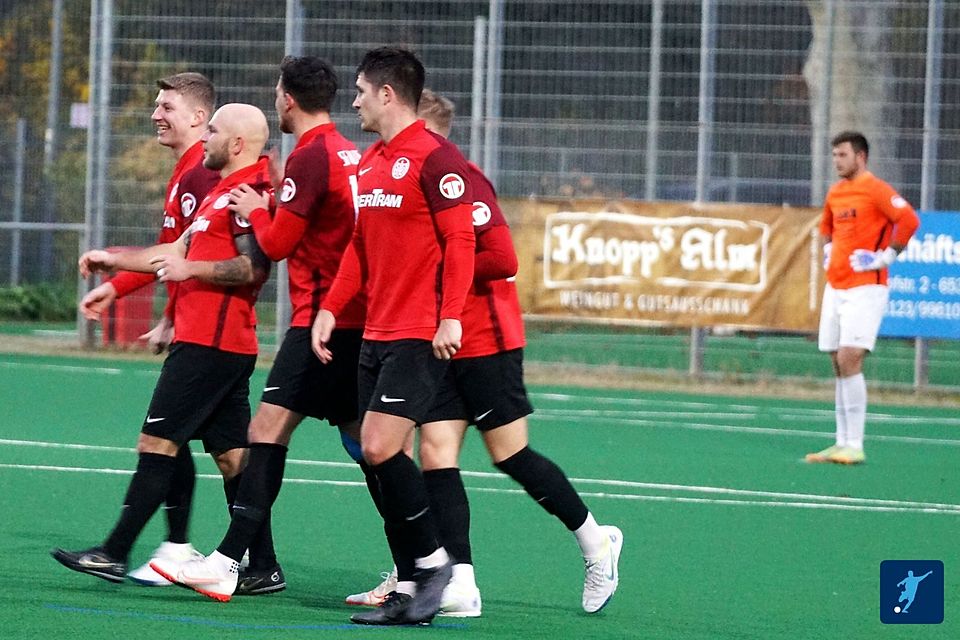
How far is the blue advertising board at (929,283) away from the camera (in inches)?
685

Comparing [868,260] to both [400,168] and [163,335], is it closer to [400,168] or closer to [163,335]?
[163,335]

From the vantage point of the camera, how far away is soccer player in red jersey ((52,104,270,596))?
23.6 feet

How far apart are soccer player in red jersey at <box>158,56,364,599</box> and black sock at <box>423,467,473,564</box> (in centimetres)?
45

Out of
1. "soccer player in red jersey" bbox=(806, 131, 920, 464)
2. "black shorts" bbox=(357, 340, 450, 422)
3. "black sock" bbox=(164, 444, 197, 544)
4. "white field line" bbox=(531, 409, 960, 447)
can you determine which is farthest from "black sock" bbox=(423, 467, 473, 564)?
"white field line" bbox=(531, 409, 960, 447)

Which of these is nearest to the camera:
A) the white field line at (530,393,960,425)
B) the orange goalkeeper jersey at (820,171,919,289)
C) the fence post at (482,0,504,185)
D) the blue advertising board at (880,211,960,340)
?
the orange goalkeeper jersey at (820,171,919,289)

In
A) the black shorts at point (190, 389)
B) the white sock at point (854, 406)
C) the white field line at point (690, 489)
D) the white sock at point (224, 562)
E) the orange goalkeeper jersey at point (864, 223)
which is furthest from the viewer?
the orange goalkeeper jersey at point (864, 223)

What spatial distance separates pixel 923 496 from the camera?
1101cm

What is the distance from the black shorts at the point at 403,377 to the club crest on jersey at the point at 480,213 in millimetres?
586

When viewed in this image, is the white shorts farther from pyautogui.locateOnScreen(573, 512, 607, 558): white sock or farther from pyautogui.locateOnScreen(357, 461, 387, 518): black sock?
pyautogui.locateOnScreen(357, 461, 387, 518): black sock

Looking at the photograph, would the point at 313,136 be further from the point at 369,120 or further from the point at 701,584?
the point at 701,584

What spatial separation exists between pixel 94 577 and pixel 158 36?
13.2 metres

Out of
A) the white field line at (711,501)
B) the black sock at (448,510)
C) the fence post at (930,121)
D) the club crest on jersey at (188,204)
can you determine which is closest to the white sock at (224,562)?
the black sock at (448,510)

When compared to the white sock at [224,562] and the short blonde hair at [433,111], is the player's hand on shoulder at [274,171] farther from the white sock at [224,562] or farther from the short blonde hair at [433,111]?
the white sock at [224,562]

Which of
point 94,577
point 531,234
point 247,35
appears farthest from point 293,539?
point 247,35
